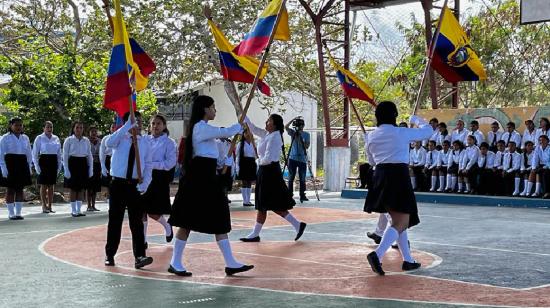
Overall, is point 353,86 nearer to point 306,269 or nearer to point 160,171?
point 160,171

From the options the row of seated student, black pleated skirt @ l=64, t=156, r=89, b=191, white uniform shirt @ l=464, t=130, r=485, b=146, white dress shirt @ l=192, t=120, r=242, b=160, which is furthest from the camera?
white uniform shirt @ l=464, t=130, r=485, b=146

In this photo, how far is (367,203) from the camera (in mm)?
8984

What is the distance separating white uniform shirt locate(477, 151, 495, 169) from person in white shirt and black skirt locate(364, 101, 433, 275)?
1122cm

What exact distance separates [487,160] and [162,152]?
11.0 meters

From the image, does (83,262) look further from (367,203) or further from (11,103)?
(11,103)

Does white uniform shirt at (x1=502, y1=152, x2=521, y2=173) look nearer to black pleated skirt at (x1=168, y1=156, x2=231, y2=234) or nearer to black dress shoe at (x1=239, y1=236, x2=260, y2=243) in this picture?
black dress shoe at (x1=239, y1=236, x2=260, y2=243)

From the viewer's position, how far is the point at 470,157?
771 inches

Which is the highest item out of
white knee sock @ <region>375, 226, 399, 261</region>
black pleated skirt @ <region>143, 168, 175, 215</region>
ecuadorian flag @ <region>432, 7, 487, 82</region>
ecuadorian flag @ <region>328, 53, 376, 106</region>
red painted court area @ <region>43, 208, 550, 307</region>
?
ecuadorian flag @ <region>432, 7, 487, 82</region>

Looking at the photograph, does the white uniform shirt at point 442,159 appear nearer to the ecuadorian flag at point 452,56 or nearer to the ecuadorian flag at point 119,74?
the ecuadorian flag at point 452,56

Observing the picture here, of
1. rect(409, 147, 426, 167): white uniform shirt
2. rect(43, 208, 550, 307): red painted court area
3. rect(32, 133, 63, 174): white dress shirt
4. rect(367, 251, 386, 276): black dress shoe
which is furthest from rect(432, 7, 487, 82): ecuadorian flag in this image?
rect(409, 147, 426, 167): white uniform shirt

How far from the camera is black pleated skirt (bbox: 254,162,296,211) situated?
11.1m

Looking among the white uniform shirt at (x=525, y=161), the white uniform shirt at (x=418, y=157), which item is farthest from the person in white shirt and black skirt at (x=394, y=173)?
the white uniform shirt at (x=418, y=157)

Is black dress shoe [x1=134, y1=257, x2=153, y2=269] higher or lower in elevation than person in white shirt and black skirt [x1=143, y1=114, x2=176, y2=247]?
lower

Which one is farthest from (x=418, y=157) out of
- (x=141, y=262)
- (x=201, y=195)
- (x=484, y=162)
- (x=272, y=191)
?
(x=201, y=195)
